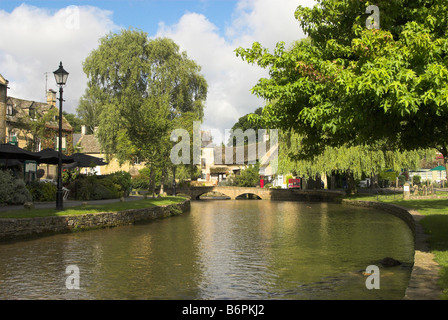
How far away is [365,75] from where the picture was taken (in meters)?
8.11

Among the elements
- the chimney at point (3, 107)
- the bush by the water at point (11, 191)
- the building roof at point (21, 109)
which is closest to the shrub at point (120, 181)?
the chimney at point (3, 107)

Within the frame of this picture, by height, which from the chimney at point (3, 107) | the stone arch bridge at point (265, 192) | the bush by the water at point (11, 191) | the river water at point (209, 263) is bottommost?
the river water at point (209, 263)

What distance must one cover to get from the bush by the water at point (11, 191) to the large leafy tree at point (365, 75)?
15481mm

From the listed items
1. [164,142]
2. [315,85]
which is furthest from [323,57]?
[164,142]

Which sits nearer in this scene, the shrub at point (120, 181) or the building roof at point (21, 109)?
the shrub at point (120, 181)

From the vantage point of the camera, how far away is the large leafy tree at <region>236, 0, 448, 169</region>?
316 inches

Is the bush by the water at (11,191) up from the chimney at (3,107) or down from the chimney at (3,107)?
down

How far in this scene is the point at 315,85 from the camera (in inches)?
407

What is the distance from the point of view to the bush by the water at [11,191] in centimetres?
2168

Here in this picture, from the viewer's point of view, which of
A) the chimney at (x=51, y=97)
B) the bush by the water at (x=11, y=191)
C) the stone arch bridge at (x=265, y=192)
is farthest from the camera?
the chimney at (x=51, y=97)

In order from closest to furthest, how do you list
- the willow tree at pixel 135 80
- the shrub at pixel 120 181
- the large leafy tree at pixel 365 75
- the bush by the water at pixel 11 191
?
the large leafy tree at pixel 365 75 < the bush by the water at pixel 11 191 < the shrub at pixel 120 181 < the willow tree at pixel 135 80

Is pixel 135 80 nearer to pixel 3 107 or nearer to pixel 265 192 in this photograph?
pixel 3 107

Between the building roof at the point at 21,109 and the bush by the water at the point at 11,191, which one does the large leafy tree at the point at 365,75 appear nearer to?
the bush by the water at the point at 11,191
